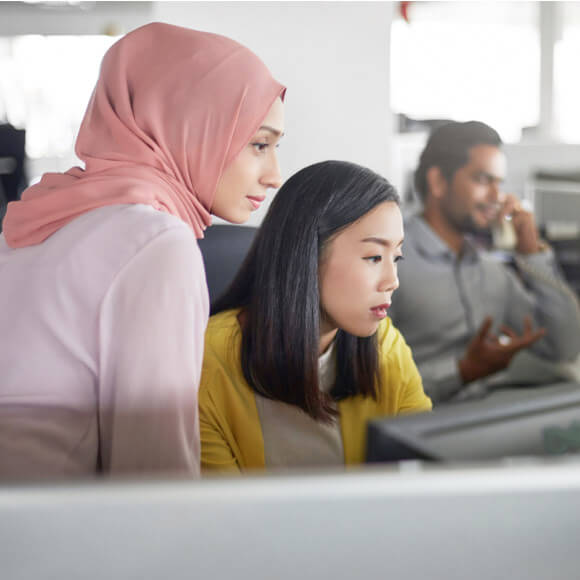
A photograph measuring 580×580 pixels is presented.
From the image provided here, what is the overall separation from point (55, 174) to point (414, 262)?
0.41m

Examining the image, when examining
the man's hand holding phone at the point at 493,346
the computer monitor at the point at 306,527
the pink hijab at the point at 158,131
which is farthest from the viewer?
the man's hand holding phone at the point at 493,346

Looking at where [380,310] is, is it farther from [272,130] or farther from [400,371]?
[272,130]

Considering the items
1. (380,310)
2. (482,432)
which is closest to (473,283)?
(380,310)

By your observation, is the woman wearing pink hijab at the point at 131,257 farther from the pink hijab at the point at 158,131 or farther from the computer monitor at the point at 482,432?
the computer monitor at the point at 482,432

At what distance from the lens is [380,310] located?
0.75 meters

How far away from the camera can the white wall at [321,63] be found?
0.72m

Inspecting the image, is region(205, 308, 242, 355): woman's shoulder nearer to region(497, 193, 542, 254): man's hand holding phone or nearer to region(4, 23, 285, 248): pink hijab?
region(4, 23, 285, 248): pink hijab

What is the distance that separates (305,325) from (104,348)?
213mm

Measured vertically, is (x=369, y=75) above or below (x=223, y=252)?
above

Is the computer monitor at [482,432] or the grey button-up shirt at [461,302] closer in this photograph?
the computer monitor at [482,432]

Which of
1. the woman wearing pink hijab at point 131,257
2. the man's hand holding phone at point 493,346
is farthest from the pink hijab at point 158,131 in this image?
the man's hand holding phone at point 493,346

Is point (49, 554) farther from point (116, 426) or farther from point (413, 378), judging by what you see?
point (413, 378)

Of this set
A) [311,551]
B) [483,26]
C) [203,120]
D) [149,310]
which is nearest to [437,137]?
[483,26]

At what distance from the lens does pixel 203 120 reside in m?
0.68
